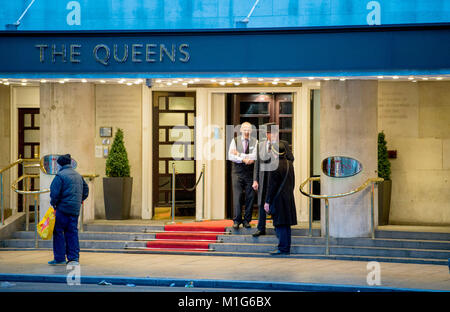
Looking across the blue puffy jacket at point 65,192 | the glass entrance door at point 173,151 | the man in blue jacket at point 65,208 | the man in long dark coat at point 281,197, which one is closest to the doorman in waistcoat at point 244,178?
the man in long dark coat at point 281,197

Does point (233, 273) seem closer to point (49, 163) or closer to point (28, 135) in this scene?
point (49, 163)

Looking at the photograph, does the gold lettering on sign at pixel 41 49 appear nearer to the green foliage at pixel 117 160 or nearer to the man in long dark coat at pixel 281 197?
the green foliage at pixel 117 160

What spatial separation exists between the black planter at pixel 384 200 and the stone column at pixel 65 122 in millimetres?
6032

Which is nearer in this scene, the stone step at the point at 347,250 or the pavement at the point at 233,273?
the pavement at the point at 233,273

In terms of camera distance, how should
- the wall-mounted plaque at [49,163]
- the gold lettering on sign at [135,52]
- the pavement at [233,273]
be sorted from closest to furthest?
1. the pavement at [233,273]
2. the gold lettering on sign at [135,52]
3. the wall-mounted plaque at [49,163]

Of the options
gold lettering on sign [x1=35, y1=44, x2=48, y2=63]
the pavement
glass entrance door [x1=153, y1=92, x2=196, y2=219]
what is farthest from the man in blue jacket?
glass entrance door [x1=153, y1=92, x2=196, y2=219]

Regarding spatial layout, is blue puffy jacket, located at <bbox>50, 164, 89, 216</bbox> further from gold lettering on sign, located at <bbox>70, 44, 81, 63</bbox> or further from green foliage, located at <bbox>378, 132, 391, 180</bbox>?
green foliage, located at <bbox>378, 132, 391, 180</bbox>

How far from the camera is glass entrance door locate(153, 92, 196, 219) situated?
58.7ft

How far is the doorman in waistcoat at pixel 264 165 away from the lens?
47.5ft

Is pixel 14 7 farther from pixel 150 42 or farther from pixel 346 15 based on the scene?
pixel 346 15

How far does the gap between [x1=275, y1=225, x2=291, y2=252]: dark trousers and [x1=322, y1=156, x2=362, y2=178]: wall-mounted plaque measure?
157cm

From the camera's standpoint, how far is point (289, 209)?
14.3 meters

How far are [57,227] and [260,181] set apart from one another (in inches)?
152
